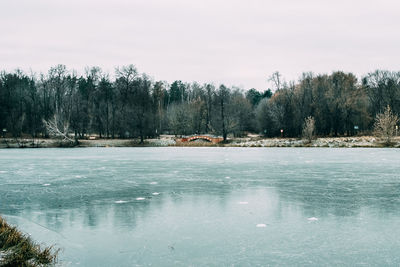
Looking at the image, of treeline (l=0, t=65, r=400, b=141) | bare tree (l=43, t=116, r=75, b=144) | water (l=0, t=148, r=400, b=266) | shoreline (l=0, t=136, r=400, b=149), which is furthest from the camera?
treeline (l=0, t=65, r=400, b=141)

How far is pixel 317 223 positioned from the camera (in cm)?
639

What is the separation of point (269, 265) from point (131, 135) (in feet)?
183

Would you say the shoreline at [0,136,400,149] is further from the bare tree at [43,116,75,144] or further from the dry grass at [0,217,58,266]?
the dry grass at [0,217,58,266]

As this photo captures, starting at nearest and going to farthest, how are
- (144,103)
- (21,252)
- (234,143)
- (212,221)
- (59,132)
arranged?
(21,252) → (212,221) → (59,132) → (234,143) → (144,103)

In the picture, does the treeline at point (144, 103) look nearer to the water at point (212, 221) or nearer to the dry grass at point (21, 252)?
the water at point (212, 221)

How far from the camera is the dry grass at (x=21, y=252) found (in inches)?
171

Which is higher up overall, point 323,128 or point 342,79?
point 342,79

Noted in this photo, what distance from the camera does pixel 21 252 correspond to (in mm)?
4590

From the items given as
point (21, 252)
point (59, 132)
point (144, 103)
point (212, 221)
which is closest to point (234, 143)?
point (144, 103)

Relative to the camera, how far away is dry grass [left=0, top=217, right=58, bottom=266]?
4.34 meters

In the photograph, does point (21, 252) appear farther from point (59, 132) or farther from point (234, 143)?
point (59, 132)

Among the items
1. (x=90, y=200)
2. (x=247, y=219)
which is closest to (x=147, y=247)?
(x=247, y=219)

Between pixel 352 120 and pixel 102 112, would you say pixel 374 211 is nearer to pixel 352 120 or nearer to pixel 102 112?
pixel 352 120

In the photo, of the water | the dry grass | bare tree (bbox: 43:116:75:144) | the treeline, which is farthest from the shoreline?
the dry grass
